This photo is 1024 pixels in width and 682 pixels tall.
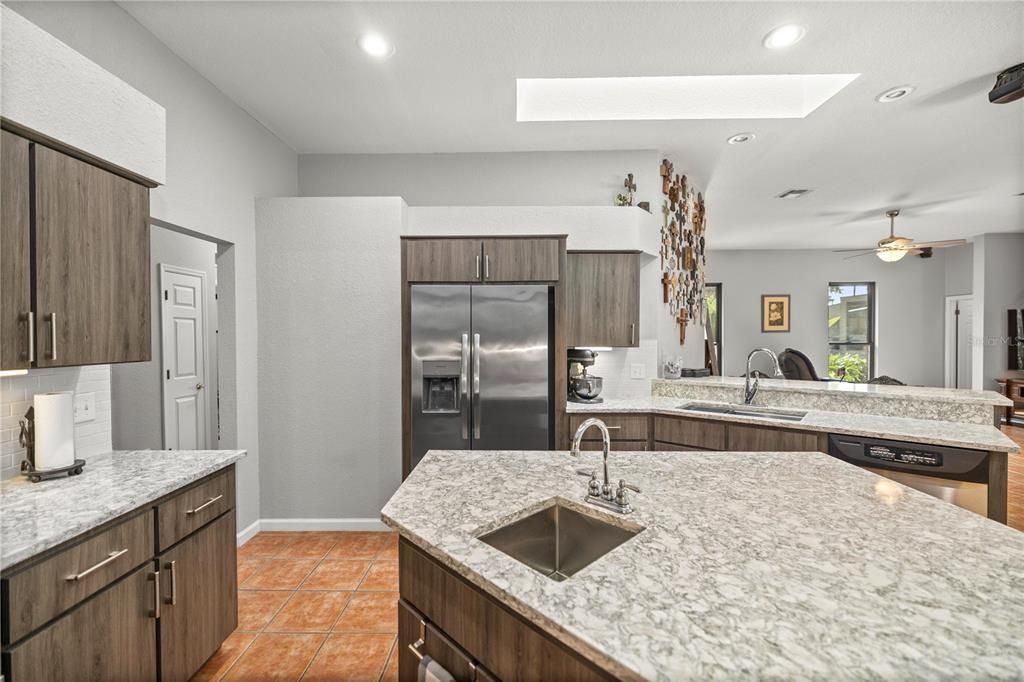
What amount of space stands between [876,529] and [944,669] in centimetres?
54

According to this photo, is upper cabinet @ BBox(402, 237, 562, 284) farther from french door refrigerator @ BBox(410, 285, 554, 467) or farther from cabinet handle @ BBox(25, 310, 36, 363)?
cabinet handle @ BBox(25, 310, 36, 363)

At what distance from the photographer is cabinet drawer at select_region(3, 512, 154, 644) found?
3.56 feet

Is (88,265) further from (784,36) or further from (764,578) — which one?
(784,36)

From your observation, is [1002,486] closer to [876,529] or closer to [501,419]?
[876,529]

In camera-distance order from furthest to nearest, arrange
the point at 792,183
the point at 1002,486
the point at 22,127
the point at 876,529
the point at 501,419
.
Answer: the point at 792,183
the point at 501,419
the point at 1002,486
the point at 22,127
the point at 876,529

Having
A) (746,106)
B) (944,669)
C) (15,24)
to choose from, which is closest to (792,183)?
(746,106)

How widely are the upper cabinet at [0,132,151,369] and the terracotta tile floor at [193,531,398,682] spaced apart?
1.35m

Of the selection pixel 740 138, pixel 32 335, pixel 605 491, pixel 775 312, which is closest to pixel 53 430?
pixel 32 335

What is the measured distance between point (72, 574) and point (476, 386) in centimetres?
204

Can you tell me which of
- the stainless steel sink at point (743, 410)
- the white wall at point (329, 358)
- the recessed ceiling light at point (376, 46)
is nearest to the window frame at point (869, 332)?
the stainless steel sink at point (743, 410)

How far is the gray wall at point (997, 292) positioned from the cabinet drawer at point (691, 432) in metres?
6.70

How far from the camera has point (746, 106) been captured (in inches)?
119

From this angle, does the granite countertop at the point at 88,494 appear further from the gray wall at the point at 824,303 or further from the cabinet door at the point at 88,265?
the gray wall at the point at 824,303

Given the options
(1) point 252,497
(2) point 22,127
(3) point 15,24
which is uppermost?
(3) point 15,24
